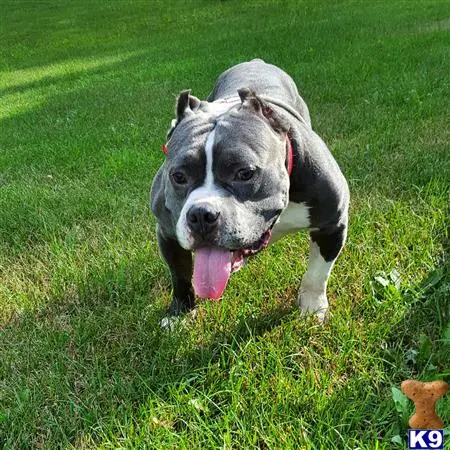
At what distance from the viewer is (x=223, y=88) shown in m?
4.06

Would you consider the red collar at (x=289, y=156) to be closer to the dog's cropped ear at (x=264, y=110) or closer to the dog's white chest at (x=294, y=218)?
the dog's cropped ear at (x=264, y=110)

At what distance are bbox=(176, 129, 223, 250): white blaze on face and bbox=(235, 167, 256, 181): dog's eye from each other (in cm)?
10

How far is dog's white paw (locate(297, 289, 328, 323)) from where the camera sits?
2932 mm

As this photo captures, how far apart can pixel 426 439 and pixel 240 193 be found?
45.7 inches

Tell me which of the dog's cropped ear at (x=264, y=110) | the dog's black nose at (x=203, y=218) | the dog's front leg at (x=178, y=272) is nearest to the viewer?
the dog's black nose at (x=203, y=218)

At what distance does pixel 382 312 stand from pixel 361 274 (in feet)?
1.23

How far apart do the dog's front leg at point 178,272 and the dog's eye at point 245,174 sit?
0.62m

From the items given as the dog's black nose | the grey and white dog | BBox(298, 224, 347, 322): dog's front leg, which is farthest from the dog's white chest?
the dog's black nose

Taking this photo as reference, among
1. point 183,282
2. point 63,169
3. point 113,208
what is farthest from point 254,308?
point 63,169

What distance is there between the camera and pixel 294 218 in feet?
9.09

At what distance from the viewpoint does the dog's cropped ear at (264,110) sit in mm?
2559

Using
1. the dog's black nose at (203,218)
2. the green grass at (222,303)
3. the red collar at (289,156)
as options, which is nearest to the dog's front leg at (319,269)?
the green grass at (222,303)

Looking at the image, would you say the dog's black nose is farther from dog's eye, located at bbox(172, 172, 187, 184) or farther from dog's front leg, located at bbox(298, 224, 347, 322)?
dog's front leg, located at bbox(298, 224, 347, 322)

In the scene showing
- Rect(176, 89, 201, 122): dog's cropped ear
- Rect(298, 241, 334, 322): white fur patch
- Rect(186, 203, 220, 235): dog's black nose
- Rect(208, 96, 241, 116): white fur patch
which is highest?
Rect(176, 89, 201, 122): dog's cropped ear
